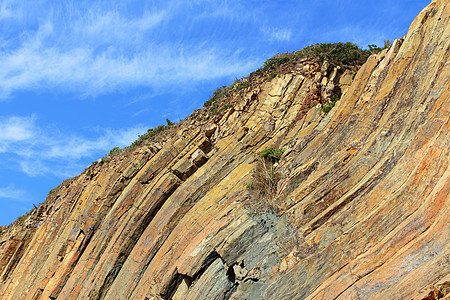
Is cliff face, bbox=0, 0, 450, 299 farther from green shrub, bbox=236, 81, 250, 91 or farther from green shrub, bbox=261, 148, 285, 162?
green shrub, bbox=236, 81, 250, 91

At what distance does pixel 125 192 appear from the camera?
21844 millimetres

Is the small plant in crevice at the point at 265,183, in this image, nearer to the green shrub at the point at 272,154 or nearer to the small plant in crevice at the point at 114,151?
the green shrub at the point at 272,154

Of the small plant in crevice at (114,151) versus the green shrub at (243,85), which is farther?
the small plant in crevice at (114,151)

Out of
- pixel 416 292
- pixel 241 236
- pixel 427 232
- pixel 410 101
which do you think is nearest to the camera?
pixel 416 292

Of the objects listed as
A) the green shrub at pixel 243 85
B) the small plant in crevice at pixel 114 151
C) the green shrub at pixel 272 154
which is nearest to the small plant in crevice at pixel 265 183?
the green shrub at pixel 272 154

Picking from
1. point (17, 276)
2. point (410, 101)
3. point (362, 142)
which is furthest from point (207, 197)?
point (17, 276)

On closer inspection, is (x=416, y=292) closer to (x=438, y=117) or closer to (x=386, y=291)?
(x=386, y=291)

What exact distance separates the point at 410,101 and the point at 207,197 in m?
9.11

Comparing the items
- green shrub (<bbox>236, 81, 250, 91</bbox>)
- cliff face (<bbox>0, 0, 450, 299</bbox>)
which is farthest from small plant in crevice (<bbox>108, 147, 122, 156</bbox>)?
green shrub (<bbox>236, 81, 250, 91</bbox>)

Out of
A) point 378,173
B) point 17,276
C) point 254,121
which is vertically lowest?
point 17,276

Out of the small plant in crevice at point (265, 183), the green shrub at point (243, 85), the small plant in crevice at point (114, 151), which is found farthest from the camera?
the small plant in crevice at point (114, 151)

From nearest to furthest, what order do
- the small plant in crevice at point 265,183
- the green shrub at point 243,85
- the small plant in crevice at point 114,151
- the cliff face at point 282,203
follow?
the cliff face at point 282,203
the small plant in crevice at point 265,183
the green shrub at point 243,85
the small plant in crevice at point 114,151

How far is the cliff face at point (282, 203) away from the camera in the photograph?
11.8 m

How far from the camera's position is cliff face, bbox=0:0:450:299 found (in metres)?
11.8
